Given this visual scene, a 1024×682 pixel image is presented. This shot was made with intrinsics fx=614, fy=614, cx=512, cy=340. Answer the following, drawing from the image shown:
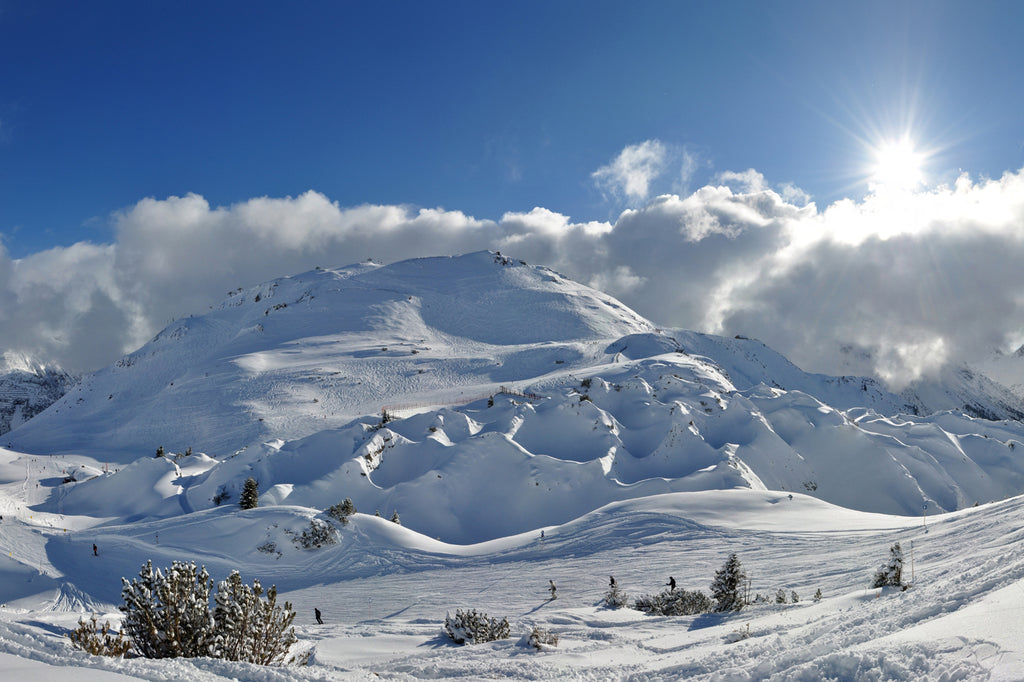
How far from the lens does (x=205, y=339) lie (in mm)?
53625

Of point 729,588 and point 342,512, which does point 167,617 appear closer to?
point 729,588

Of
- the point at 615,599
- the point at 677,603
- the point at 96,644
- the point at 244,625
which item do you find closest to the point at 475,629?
the point at 615,599

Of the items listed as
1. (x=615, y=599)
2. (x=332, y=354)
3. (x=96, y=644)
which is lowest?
(x=615, y=599)

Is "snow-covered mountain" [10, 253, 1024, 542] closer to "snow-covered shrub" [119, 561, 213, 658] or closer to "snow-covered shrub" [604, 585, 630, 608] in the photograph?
"snow-covered shrub" [604, 585, 630, 608]

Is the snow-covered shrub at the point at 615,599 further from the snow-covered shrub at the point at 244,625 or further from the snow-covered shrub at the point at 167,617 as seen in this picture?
the snow-covered shrub at the point at 167,617

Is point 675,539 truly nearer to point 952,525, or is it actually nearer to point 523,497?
point 952,525

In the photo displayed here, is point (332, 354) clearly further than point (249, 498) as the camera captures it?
Yes

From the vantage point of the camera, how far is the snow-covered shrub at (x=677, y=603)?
11547 millimetres

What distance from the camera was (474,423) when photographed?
30359 millimetres

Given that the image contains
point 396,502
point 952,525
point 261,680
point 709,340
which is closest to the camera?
point 261,680

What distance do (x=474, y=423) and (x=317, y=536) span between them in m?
12.0

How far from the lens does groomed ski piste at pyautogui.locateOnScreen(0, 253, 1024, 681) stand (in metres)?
6.79

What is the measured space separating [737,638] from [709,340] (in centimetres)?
5554

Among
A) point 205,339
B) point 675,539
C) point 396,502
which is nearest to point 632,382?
point 396,502
